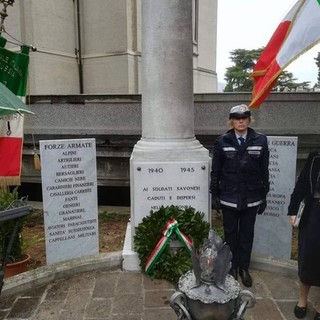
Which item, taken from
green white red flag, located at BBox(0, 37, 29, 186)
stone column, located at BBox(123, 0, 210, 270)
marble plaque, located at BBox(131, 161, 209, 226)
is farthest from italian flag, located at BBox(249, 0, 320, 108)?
green white red flag, located at BBox(0, 37, 29, 186)

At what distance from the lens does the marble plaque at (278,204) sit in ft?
12.8

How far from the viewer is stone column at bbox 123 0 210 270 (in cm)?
374

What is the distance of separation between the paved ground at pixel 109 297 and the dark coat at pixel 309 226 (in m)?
0.44

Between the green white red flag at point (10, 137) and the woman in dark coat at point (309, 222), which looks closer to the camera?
the woman in dark coat at point (309, 222)

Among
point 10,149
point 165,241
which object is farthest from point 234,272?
point 10,149

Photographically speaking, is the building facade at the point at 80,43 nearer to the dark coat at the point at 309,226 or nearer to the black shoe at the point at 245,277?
the black shoe at the point at 245,277

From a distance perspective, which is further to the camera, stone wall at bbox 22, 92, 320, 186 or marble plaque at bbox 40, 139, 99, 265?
stone wall at bbox 22, 92, 320, 186

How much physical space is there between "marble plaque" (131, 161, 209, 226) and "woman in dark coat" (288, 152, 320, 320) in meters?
1.12

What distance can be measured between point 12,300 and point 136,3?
1055cm

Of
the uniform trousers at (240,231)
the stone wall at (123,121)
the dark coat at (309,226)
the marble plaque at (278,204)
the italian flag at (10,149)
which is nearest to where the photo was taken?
the dark coat at (309,226)

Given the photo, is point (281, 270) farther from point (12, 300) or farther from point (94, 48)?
point (94, 48)

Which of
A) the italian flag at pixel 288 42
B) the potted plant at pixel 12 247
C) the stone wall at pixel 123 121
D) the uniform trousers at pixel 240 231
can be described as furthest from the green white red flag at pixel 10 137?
the italian flag at pixel 288 42

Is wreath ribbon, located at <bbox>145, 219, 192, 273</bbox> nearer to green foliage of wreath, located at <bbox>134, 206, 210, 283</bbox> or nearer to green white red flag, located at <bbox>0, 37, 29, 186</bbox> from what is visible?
green foliage of wreath, located at <bbox>134, 206, 210, 283</bbox>

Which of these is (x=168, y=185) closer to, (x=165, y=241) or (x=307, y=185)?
(x=165, y=241)
